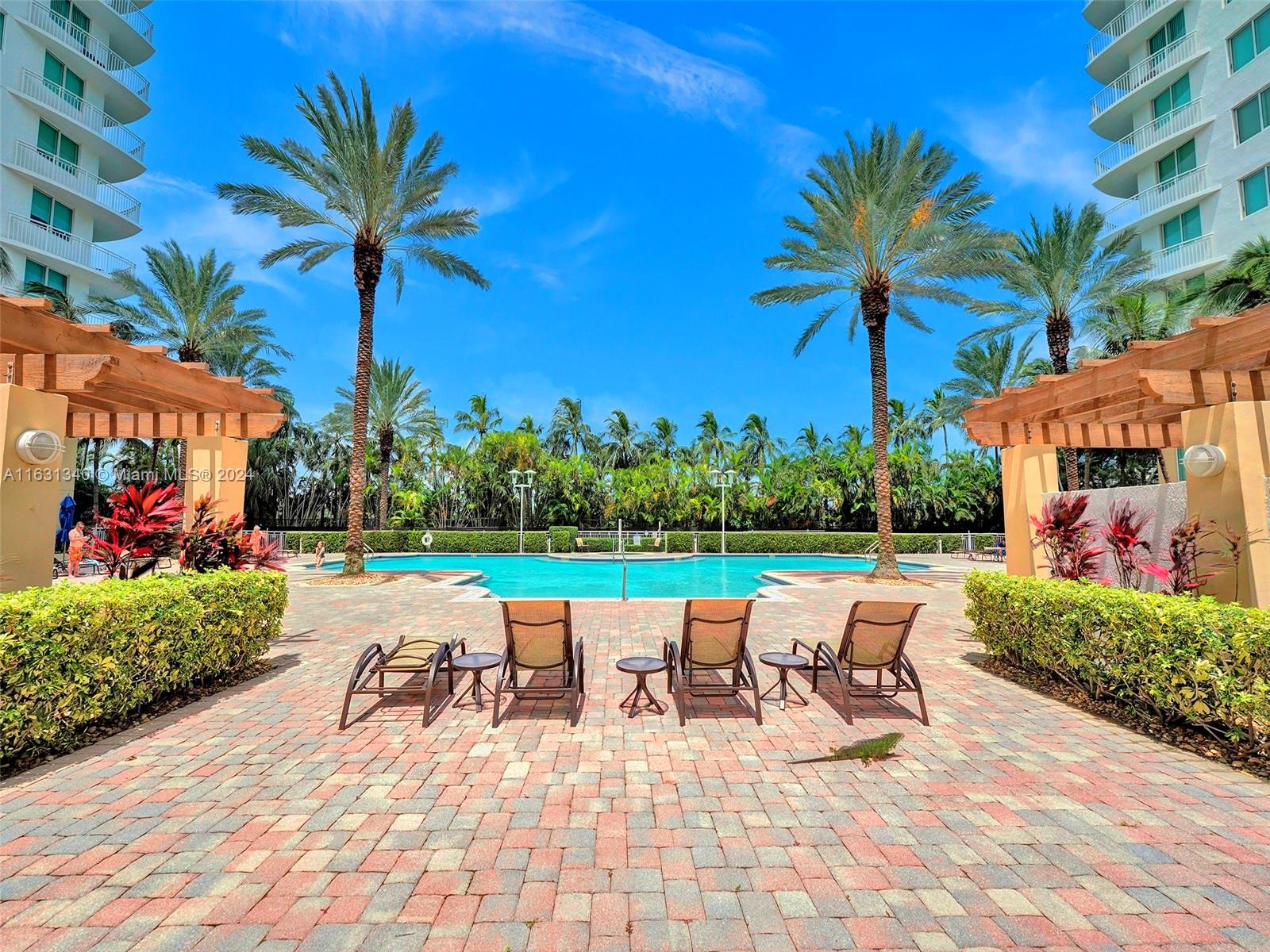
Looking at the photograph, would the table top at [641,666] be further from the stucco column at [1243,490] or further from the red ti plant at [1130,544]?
the stucco column at [1243,490]

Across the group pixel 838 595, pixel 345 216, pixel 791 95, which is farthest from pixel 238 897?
pixel 791 95

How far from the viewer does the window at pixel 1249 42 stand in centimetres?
1862

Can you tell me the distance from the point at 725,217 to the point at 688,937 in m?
41.2

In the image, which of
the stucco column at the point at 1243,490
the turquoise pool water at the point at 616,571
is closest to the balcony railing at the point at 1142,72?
the turquoise pool water at the point at 616,571

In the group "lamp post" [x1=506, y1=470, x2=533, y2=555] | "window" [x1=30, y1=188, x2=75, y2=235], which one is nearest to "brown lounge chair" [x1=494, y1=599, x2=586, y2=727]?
"lamp post" [x1=506, y1=470, x2=533, y2=555]

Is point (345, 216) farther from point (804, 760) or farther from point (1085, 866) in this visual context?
point (1085, 866)

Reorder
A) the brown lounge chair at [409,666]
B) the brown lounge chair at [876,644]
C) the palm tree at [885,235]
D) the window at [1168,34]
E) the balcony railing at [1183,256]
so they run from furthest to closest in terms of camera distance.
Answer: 1. the window at [1168,34]
2. the balcony railing at [1183,256]
3. the palm tree at [885,235]
4. the brown lounge chair at [876,644]
5. the brown lounge chair at [409,666]

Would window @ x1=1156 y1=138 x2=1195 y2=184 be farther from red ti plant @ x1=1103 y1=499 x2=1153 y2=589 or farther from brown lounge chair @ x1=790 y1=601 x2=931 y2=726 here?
brown lounge chair @ x1=790 y1=601 x2=931 y2=726

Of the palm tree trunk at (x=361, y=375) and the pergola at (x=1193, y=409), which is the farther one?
the palm tree trunk at (x=361, y=375)

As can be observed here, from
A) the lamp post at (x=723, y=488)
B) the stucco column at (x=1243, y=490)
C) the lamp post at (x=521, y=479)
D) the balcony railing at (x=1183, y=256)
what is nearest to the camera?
the stucco column at (x=1243, y=490)

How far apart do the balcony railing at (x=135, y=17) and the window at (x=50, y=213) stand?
8.50 m

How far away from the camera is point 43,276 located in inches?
784

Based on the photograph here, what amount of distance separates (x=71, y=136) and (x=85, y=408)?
69.3ft

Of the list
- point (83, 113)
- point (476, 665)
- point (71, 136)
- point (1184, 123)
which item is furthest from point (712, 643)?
point (83, 113)
